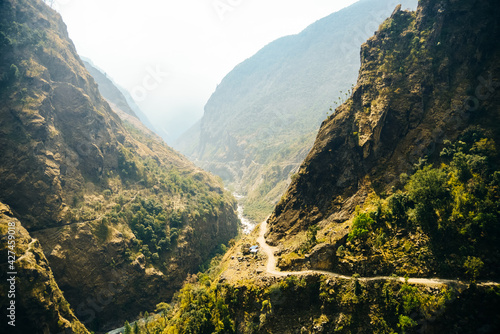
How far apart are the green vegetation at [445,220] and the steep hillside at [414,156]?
0.14 meters

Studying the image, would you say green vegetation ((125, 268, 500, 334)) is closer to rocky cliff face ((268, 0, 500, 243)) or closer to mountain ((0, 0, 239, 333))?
rocky cliff face ((268, 0, 500, 243))

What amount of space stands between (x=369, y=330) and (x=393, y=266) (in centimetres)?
961

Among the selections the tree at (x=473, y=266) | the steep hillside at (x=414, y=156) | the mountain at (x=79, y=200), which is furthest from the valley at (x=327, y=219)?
the mountain at (x=79, y=200)

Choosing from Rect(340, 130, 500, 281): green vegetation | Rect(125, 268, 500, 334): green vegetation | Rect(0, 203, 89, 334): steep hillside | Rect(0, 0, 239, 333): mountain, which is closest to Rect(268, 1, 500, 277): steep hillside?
Rect(340, 130, 500, 281): green vegetation

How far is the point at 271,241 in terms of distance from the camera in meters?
58.8

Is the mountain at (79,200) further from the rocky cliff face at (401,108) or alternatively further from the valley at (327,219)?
the rocky cliff face at (401,108)

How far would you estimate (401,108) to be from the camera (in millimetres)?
49781

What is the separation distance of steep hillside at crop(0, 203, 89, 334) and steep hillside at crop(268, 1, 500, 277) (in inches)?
2252

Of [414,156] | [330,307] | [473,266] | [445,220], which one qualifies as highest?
[414,156]

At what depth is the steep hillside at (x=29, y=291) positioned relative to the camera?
54.2 metres

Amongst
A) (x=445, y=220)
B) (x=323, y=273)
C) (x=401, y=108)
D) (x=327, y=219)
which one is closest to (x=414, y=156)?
(x=401, y=108)

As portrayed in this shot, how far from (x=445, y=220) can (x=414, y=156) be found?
14.1 meters

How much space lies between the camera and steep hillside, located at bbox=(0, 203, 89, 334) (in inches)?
2135

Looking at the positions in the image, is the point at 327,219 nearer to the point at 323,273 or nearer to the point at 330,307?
the point at 323,273
